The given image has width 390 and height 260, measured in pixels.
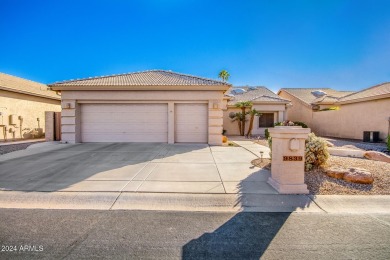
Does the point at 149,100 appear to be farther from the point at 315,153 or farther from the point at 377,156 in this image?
the point at 377,156

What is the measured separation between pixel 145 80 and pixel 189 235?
449 inches

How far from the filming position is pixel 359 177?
5152 millimetres

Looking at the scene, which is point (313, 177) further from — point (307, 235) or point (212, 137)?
point (212, 137)

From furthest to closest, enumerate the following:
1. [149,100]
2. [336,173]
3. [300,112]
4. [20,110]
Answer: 1. [300,112]
2. [20,110]
3. [149,100]
4. [336,173]

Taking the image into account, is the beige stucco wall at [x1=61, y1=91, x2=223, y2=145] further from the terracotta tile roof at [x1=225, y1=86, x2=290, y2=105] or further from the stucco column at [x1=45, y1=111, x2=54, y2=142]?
the terracotta tile roof at [x1=225, y1=86, x2=290, y2=105]

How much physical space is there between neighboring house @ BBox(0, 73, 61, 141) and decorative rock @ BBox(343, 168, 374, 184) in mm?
16436

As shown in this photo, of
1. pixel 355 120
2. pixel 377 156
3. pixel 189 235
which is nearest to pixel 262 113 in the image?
pixel 355 120

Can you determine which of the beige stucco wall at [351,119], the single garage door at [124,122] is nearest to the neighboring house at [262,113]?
the beige stucco wall at [351,119]

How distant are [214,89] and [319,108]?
16594 mm

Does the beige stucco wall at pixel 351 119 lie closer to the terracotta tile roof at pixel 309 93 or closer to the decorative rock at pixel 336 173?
the terracotta tile roof at pixel 309 93

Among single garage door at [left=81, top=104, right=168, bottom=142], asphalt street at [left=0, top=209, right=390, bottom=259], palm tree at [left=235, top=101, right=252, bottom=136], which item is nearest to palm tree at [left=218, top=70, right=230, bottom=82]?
palm tree at [left=235, top=101, right=252, bottom=136]

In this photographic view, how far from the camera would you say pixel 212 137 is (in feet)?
39.7

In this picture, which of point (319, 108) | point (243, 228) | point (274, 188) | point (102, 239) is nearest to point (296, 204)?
point (274, 188)

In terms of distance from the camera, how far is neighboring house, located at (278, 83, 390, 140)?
14195 millimetres
